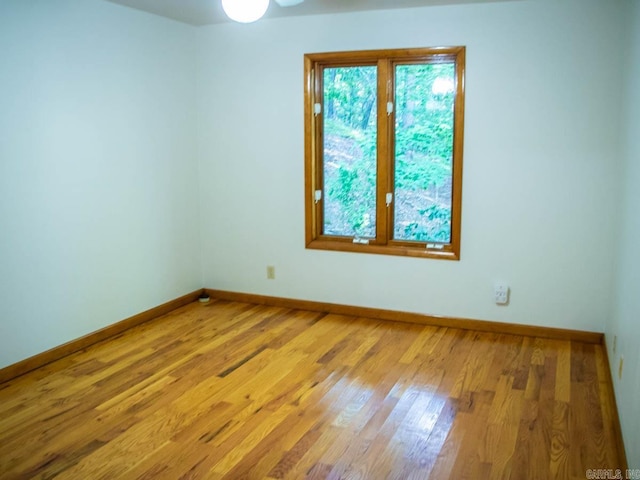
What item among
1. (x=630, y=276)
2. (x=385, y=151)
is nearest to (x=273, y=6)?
(x=385, y=151)

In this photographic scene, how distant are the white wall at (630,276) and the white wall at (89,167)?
317 centimetres

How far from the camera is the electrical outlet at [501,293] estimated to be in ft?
13.3

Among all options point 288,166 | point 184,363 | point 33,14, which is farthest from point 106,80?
point 184,363

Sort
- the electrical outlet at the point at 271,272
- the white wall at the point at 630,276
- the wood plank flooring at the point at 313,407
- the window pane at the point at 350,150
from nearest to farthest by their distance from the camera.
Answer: the white wall at the point at 630,276 → the wood plank flooring at the point at 313,407 → the window pane at the point at 350,150 → the electrical outlet at the point at 271,272

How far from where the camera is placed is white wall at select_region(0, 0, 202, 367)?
334 centimetres

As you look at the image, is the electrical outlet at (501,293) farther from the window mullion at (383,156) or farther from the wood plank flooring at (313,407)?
the window mullion at (383,156)

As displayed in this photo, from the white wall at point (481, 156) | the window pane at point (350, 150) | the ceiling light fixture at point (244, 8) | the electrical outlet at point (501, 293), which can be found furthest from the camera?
the window pane at point (350, 150)

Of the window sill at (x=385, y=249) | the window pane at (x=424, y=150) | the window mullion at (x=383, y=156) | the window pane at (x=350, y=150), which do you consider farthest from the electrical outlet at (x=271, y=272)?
the window pane at (x=424, y=150)

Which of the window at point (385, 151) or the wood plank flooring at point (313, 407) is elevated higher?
the window at point (385, 151)

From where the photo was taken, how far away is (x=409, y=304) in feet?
14.3

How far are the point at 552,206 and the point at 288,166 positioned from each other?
197 cm

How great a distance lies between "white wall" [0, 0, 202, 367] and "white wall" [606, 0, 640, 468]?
317cm

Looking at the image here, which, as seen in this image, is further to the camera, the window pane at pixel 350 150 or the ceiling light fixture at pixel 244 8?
the window pane at pixel 350 150

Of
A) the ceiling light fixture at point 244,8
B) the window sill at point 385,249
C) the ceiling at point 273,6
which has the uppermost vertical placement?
the ceiling at point 273,6
